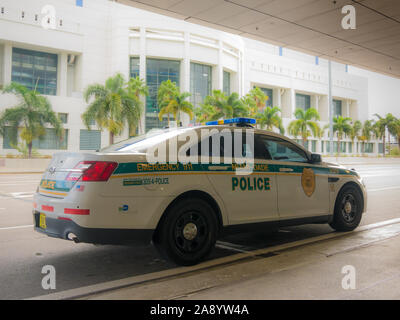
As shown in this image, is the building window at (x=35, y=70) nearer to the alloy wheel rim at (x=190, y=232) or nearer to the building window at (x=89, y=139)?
the building window at (x=89, y=139)

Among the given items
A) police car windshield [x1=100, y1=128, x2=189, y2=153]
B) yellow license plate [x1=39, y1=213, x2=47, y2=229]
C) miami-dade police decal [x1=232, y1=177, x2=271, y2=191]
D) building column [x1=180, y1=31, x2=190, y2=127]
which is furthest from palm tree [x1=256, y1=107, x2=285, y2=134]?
yellow license plate [x1=39, y1=213, x2=47, y2=229]

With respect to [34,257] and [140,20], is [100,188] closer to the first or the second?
[34,257]

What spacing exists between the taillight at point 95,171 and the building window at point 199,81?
154ft

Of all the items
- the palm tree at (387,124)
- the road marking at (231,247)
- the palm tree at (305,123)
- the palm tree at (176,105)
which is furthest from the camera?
the palm tree at (387,124)

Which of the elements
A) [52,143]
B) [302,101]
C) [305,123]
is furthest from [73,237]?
[302,101]

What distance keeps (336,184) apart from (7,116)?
A: 28200 mm

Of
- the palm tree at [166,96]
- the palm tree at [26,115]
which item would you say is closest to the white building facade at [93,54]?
the palm tree at [166,96]

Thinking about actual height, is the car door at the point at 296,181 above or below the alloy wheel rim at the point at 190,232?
above

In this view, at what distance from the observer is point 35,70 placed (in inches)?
1815

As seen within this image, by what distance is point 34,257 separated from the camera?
4957mm

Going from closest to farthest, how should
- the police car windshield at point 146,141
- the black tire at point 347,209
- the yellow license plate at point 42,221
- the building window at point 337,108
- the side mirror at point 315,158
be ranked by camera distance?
the yellow license plate at point 42,221
the police car windshield at point 146,141
the side mirror at point 315,158
the black tire at point 347,209
the building window at point 337,108

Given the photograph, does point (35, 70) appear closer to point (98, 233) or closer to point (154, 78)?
point (154, 78)

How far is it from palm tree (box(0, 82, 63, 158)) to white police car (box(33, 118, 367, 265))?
2699 centimetres

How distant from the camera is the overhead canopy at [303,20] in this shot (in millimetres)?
9773
